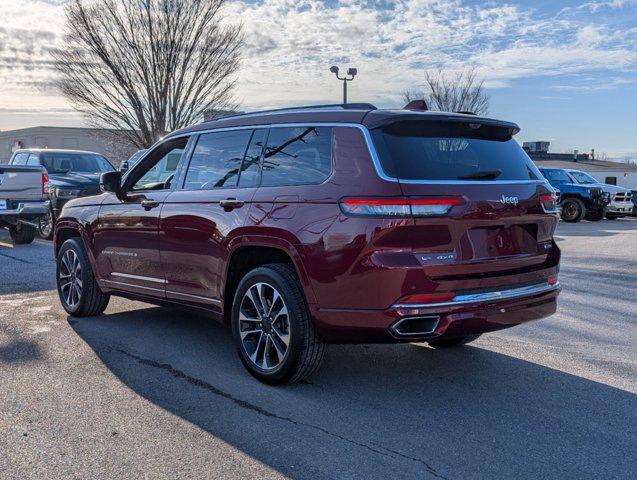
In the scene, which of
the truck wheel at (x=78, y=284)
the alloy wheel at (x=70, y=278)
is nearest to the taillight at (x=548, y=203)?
the truck wheel at (x=78, y=284)

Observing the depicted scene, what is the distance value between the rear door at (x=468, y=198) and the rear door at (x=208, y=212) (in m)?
1.16

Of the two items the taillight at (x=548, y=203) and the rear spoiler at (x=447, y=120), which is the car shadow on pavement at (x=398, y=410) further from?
the rear spoiler at (x=447, y=120)

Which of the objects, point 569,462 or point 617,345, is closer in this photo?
point 569,462

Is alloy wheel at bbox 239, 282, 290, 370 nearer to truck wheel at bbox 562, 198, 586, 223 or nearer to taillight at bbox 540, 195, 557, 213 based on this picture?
taillight at bbox 540, 195, 557, 213

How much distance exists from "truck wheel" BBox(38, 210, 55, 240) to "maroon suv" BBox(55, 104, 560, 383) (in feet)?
29.9

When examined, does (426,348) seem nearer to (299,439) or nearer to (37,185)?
(299,439)

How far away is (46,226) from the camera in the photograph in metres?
13.7

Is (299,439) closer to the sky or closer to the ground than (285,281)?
closer to the ground

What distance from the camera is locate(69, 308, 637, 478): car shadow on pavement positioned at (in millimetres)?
3338

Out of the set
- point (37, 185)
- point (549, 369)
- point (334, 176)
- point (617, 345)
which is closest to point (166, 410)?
point (334, 176)

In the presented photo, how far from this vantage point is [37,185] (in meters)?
12.4

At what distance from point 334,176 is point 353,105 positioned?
2.10ft

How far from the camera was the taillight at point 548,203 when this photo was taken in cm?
445

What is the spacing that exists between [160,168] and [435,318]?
117 inches
